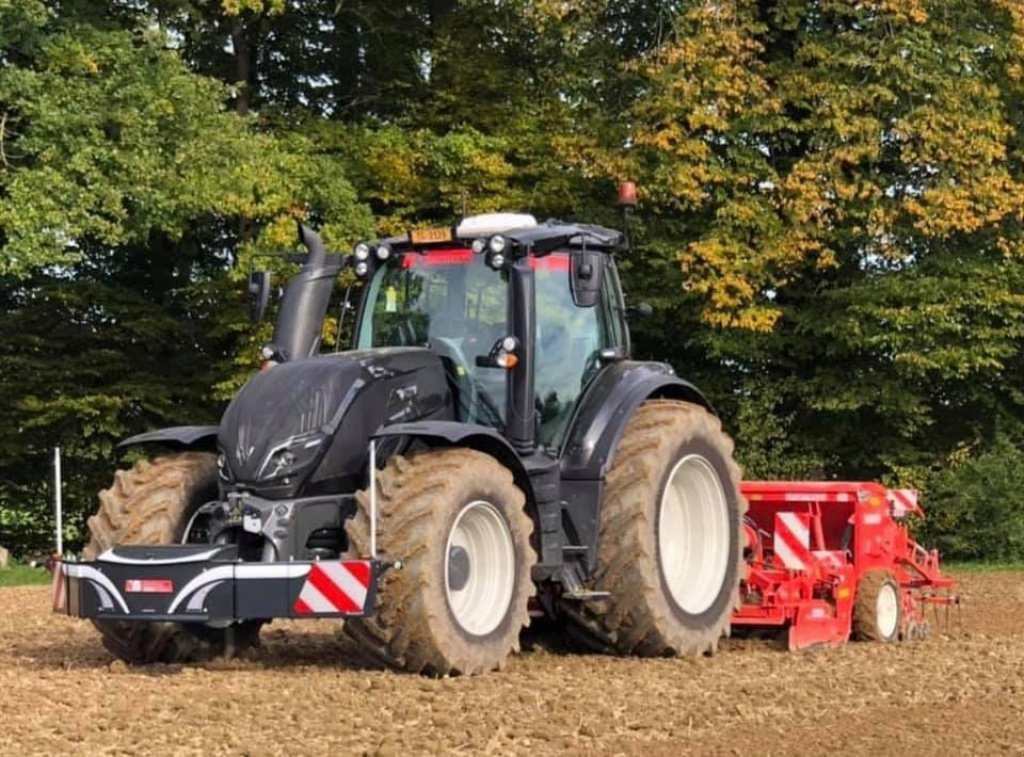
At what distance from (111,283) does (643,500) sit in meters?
18.8

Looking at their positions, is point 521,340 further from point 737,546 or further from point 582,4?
point 582,4

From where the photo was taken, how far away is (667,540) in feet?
35.1

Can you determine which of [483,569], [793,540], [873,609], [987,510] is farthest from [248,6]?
[483,569]

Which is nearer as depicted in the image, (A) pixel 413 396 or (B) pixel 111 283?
(A) pixel 413 396

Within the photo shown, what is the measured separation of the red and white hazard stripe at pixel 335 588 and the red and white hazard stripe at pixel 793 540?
397cm

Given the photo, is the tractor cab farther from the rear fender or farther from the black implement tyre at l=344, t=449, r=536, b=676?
the black implement tyre at l=344, t=449, r=536, b=676

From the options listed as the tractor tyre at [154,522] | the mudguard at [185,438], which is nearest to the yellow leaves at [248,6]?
the mudguard at [185,438]

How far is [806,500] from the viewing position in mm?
12102

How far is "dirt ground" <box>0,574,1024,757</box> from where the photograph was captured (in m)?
7.12

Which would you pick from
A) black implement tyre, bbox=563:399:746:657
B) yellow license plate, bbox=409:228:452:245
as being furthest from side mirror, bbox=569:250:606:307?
black implement tyre, bbox=563:399:746:657

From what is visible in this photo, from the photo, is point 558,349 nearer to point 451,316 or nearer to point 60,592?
point 451,316

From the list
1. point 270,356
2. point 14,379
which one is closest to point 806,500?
point 270,356

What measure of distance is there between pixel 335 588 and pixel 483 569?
104cm

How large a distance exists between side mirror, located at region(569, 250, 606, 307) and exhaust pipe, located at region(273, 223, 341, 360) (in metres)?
1.50
